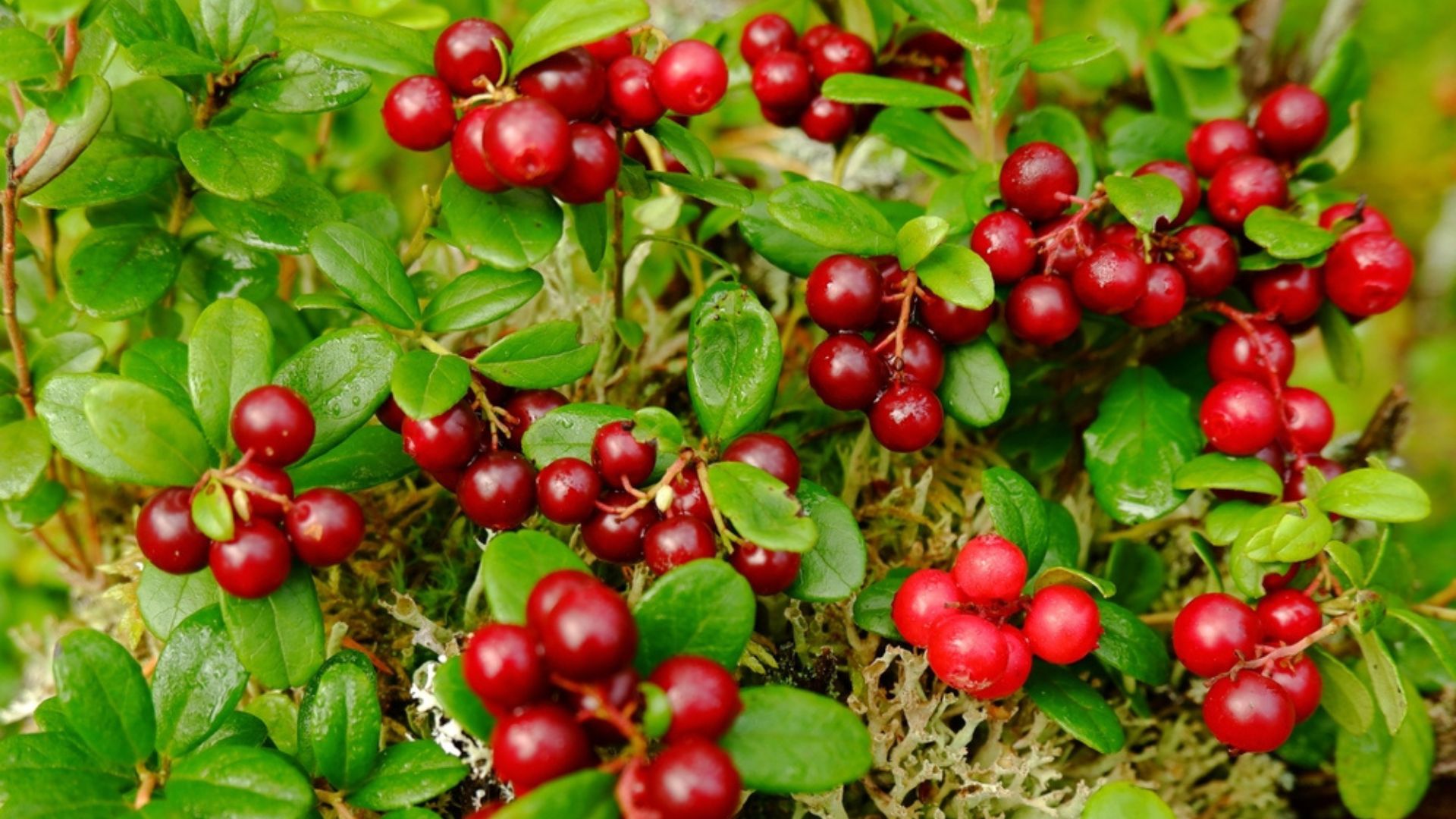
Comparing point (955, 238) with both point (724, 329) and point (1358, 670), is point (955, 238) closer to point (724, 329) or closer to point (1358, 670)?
point (724, 329)

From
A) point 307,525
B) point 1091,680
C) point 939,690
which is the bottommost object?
point 1091,680

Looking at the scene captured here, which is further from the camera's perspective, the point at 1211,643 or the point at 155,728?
the point at 1211,643

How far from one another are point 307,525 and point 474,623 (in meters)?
0.46

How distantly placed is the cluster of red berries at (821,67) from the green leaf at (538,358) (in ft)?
2.09

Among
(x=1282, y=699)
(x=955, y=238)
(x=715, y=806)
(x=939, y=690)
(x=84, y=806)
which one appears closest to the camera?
(x=715, y=806)

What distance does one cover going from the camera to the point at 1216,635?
1302 millimetres

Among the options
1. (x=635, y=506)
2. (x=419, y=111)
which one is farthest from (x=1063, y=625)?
(x=419, y=111)

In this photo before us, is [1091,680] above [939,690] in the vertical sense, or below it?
below

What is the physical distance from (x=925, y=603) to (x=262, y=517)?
2.48 ft

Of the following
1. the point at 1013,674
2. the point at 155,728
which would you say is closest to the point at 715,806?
the point at 1013,674

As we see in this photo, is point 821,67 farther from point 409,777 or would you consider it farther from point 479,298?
point 409,777

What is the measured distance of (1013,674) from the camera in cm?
127

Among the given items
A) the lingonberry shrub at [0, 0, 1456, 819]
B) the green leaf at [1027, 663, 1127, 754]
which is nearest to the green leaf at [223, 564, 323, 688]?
the lingonberry shrub at [0, 0, 1456, 819]

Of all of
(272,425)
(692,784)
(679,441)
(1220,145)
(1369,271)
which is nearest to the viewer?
(692,784)
